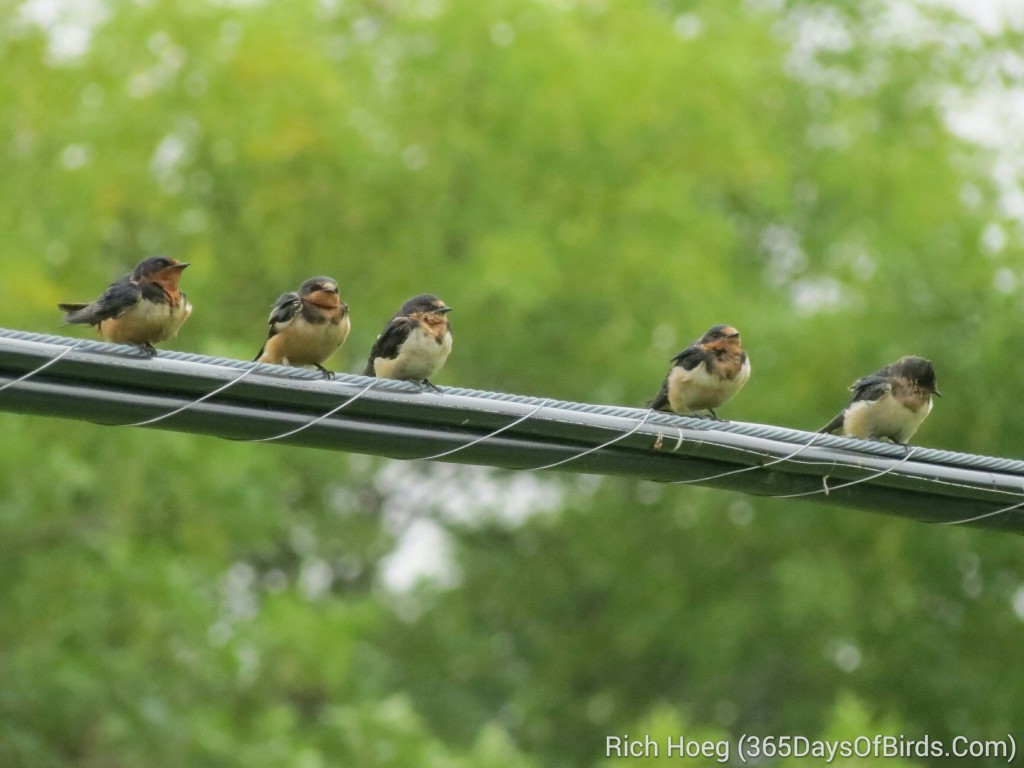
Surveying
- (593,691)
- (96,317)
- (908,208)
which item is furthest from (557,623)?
(96,317)

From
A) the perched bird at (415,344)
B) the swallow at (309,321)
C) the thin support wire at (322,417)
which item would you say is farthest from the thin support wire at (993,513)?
the swallow at (309,321)

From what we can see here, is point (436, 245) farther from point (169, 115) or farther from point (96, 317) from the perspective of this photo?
point (96, 317)

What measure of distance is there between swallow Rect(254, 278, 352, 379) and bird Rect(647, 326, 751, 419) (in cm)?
185

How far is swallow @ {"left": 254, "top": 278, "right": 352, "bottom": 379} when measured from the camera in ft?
31.7

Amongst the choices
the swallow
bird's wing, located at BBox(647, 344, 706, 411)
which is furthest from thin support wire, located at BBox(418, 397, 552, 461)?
bird's wing, located at BBox(647, 344, 706, 411)

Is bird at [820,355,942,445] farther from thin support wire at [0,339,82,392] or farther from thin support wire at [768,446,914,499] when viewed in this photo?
thin support wire at [0,339,82,392]

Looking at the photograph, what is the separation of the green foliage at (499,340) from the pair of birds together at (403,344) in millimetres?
12809

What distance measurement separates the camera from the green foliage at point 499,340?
78.3 feet

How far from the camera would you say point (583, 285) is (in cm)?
3128

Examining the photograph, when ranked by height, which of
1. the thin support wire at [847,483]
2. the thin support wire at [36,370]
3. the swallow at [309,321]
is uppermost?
the swallow at [309,321]

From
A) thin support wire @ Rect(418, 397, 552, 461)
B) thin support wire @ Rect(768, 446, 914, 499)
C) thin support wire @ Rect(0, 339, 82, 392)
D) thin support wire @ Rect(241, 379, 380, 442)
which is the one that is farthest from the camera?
thin support wire @ Rect(768, 446, 914, 499)

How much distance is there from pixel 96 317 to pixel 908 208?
26.0m

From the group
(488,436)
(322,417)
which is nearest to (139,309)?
(322,417)

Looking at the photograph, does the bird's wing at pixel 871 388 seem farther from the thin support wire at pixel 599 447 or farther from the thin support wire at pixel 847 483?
the thin support wire at pixel 599 447
